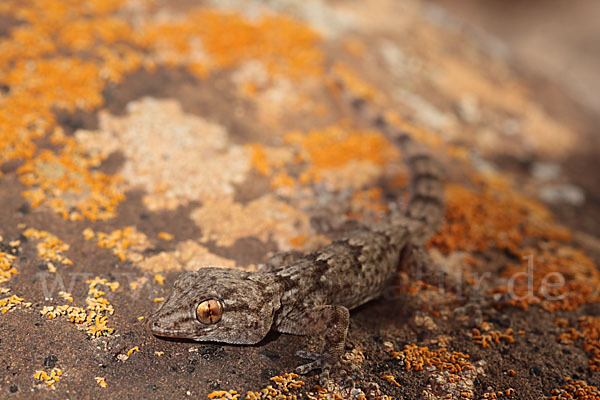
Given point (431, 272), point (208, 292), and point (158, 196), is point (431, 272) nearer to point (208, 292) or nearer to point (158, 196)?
point (208, 292)

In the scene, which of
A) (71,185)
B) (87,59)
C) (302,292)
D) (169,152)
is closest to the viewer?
(302,292)

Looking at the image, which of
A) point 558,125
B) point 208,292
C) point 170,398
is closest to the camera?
point 170,398

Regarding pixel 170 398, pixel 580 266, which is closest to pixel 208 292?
pixel 170 398

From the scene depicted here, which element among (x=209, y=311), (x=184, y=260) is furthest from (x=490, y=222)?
(x=209, y=311)

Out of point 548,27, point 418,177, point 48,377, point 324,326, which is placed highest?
point 548,27

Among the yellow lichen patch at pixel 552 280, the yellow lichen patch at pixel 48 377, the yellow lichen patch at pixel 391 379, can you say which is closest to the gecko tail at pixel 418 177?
the yellow lichen patch at pixel 552 280

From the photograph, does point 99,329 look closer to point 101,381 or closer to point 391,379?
point 101,381
